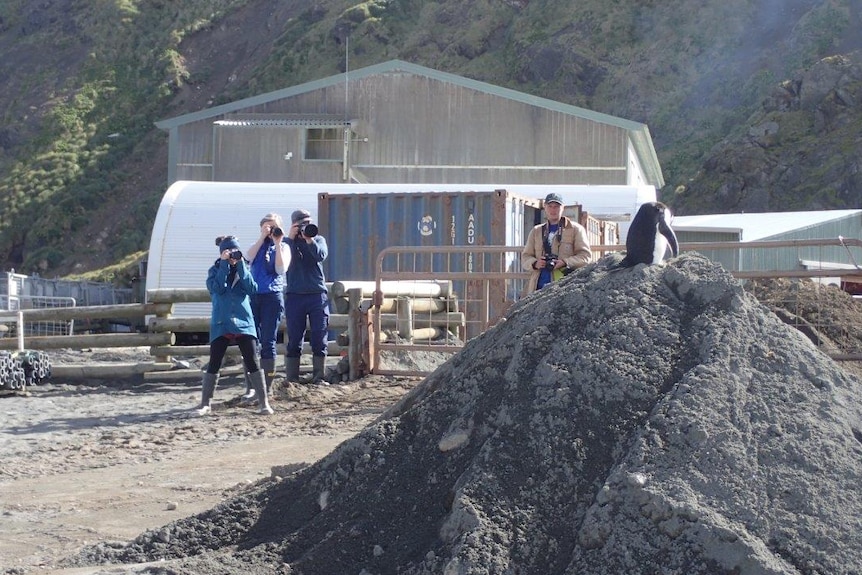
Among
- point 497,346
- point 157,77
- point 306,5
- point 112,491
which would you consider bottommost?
point 112,491

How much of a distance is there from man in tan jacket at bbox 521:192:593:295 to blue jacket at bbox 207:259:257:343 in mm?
2417

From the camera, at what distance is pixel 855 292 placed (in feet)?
61.6

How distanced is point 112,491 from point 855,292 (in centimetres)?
1428

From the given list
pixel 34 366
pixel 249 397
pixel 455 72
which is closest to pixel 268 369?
pixel 249 397

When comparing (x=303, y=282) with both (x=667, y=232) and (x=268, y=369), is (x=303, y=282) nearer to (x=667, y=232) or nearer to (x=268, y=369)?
(x=268, y=369)

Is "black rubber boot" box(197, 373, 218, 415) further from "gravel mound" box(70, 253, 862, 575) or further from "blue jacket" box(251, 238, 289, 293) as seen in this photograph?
"gravel mound" box(70, 253, 862, 575)

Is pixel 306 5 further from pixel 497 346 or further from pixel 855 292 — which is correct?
pixel 497 346

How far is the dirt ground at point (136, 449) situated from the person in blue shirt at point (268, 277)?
19.6 inches

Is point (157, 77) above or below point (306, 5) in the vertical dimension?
below

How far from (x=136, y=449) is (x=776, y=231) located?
21.7 m

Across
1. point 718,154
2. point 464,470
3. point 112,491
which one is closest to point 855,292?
point 112,491

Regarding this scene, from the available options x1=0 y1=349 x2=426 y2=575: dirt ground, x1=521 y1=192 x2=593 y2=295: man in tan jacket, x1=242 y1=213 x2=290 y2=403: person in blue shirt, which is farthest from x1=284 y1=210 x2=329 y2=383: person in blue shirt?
x1=521 y1=192 x2=593 y2=295: man in tan jacket

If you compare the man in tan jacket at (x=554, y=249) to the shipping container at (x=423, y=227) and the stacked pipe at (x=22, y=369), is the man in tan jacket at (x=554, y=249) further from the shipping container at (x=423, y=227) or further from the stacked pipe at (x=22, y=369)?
the stacked pipe at (x=22, y=369)

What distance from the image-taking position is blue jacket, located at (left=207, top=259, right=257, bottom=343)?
399 inches
